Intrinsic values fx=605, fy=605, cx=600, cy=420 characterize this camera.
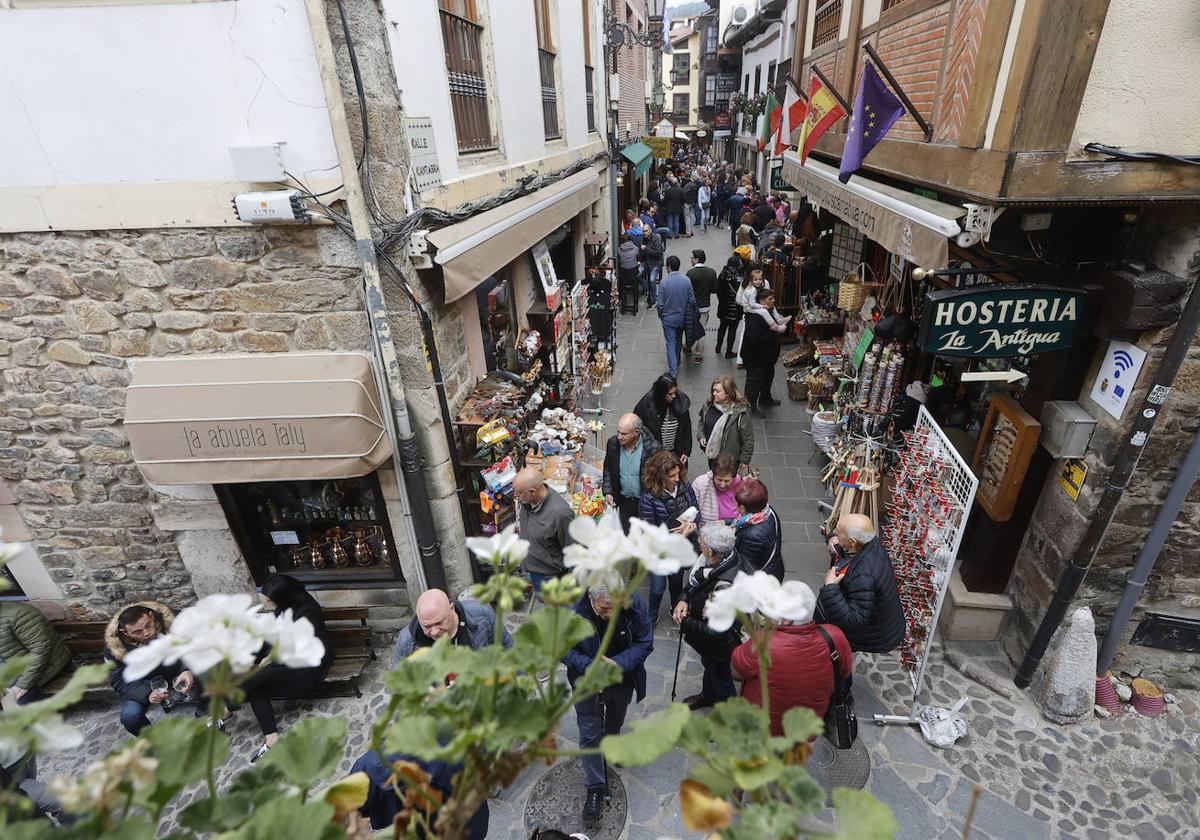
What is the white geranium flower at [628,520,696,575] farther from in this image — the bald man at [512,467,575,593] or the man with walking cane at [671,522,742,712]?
the bald man at [512,467,575,593]

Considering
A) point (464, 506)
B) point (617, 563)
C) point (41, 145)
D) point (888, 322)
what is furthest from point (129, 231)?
point (888, 322)

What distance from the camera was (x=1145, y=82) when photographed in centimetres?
324

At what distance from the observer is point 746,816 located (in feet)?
2.99

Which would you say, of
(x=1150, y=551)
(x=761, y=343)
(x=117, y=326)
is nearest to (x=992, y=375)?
(x=1150, y=551)

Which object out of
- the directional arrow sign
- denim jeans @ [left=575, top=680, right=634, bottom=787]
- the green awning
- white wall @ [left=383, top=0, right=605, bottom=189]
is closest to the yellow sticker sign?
the directional arrow sign

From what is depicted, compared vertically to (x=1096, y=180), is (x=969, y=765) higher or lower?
lower

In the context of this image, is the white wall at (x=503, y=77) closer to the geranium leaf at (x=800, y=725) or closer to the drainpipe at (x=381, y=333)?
the drainpipe at (x=381, y=333)

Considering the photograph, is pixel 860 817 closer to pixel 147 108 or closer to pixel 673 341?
pixel 147 108

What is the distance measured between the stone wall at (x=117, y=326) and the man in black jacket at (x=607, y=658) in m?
2.51

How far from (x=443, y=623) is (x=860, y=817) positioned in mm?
2834

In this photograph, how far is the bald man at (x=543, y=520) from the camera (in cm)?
443

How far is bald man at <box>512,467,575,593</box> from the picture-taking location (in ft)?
14.5

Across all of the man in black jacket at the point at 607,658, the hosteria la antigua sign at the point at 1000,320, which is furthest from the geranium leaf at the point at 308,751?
the hosteria la antigua sign at the point at 1000,320

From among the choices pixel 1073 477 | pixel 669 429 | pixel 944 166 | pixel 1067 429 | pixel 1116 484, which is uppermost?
pixel 944 166
